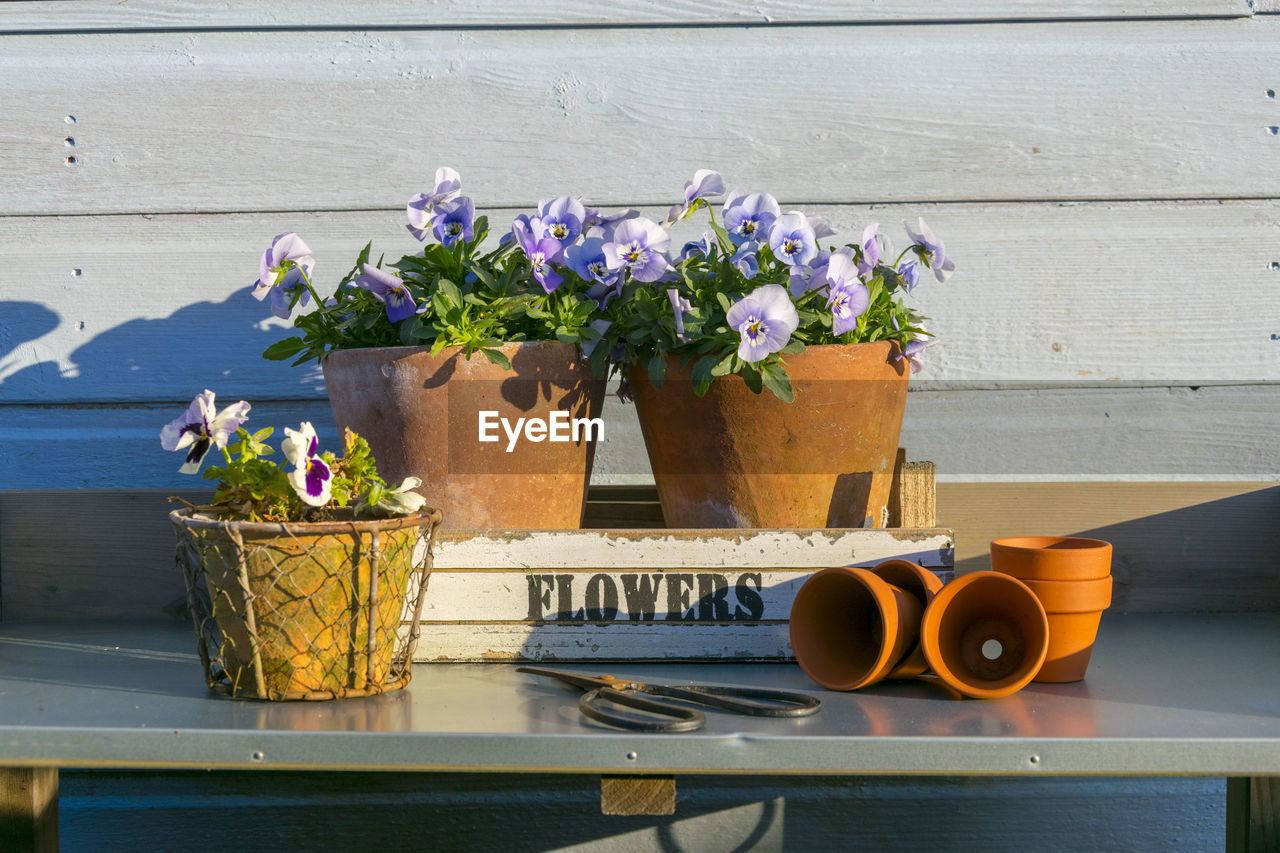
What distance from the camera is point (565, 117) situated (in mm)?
1276

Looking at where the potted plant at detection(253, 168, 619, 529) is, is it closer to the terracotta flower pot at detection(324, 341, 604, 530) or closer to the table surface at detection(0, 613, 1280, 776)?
the terracotta flower pot at detection(324, 341, 604, 530)

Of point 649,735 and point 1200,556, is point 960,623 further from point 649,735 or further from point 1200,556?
point 1200,556

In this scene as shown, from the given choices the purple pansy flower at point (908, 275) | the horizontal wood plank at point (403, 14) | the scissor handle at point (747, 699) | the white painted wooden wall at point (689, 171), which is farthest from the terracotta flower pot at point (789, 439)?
the horizontal wood plank at point (403, 14)

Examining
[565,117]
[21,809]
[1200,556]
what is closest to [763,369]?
[565,117]

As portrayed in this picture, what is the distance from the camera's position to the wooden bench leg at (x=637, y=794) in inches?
27.9

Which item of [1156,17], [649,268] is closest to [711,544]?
[649,268]

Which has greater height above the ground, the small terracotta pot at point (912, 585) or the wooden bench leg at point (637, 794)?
the small terracotta pot at point (912, 585)

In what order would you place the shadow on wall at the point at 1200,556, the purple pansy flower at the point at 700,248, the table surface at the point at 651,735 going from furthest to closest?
the shadow on wall at the point at 1200,556 < the purple pansy flower at the point at 700,248 < the table surface at the point at 651,735

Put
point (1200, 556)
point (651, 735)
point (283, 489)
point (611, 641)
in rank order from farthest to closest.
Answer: point (1200, 556)
point (611, 641)
point (283, 489)
point (651, 735)

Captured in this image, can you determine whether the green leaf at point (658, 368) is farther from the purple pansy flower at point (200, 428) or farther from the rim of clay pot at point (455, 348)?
the purple pansy flower at point (200, 428)

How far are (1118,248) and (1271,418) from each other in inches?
11.5

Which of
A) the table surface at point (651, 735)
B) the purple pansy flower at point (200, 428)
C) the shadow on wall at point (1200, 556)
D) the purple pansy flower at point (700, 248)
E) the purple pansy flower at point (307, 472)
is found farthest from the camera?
the shadow on wall at point (1200, 556)

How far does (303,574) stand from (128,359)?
0.68 metres

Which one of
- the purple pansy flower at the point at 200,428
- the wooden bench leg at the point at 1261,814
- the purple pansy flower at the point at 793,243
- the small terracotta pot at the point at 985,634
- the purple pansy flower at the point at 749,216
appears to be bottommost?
the wooden bench leg at the point at 1261,814
